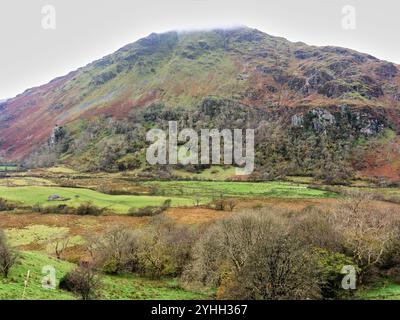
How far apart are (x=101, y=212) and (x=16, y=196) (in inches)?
1364

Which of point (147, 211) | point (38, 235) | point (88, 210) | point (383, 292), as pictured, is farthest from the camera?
point (88, 210)

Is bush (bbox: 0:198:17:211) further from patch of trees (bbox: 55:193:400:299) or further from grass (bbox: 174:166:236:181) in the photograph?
grass (bbox: 174:166:236:181)

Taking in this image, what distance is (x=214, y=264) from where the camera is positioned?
2048 inches

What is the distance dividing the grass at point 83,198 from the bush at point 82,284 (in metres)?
66.5

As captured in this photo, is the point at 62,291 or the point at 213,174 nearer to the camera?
the point at 62,291

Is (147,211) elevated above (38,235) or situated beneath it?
elevated above

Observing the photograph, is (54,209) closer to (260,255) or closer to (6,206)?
(6,206)

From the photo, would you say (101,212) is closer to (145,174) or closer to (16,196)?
(16,196)

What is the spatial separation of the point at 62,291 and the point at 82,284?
191 cm

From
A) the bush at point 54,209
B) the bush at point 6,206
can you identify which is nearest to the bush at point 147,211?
the bush at point 54,209

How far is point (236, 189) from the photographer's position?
141875mm

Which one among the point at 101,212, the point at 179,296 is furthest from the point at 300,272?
the point at 101,212

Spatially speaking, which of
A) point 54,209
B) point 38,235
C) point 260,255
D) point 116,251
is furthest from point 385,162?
point 260,255

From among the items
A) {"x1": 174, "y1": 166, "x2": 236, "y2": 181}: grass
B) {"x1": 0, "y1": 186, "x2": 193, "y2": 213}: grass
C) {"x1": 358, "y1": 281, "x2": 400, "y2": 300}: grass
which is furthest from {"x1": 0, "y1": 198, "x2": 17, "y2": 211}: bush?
{"x1": 358, "y1": 281, "x2": 400, "y2": 300}: grass
